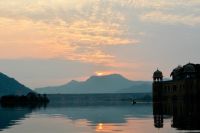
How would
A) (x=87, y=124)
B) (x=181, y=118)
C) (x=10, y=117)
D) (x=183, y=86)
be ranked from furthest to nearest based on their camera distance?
1. (x=183, y=86)
2. (x=10, y=117)
3. (x=181, y=118)
4. (x=87, y=124)

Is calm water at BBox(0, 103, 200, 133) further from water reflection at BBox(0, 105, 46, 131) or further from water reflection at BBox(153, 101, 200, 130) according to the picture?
water reflection at BBox(153, 101, 200, 130)

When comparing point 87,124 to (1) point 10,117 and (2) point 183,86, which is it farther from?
(2) point 183,86

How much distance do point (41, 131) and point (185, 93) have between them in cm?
12857

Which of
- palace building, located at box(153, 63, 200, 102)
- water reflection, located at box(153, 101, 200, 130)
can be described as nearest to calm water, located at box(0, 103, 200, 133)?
water reflection, located at box(153, 101, 200, 130)

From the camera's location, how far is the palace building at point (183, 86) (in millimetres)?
169712

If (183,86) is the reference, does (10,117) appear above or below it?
below

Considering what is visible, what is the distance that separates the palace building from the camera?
170m

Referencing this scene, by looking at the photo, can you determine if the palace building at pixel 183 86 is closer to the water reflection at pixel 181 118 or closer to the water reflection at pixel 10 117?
the water reflection at pixel 10 117

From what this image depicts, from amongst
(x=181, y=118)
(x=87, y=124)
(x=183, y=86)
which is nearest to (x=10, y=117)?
(x=87, y=124)

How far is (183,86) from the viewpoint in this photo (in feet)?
578

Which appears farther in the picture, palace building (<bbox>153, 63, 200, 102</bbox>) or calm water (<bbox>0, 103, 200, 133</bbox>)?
palace building (<bbox>153, 63, 200, 102</bbox>)

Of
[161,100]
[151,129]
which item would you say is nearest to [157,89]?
[161,100]

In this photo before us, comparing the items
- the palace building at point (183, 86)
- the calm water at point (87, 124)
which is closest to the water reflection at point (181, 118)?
the calm water at point (87, 124)

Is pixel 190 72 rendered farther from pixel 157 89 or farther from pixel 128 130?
pixel 128 130
